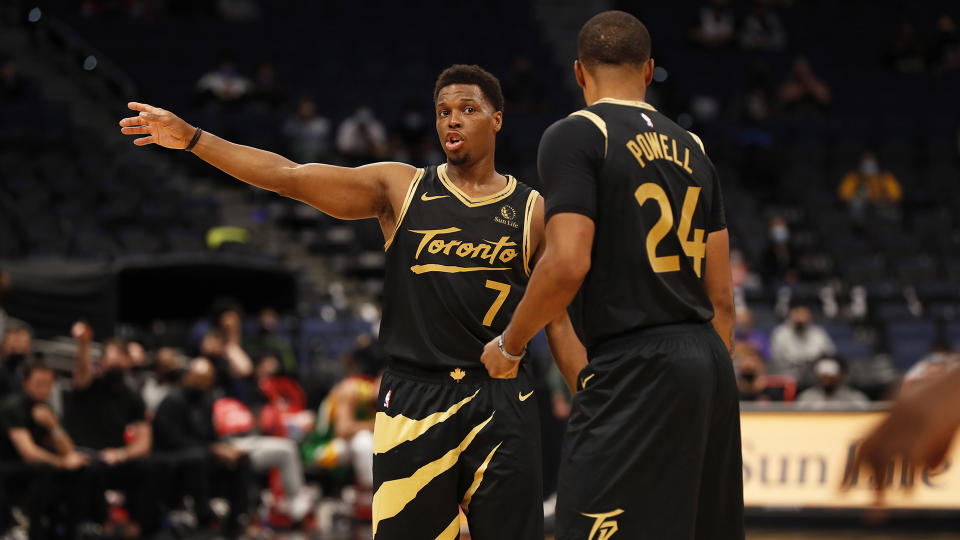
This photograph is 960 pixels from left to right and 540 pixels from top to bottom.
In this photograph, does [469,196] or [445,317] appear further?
[469,196]

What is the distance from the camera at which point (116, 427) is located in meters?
9.90

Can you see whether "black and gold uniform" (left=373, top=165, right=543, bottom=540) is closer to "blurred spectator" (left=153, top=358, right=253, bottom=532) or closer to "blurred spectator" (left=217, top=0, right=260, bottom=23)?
"blurred spectator" (left=153, top=358, right=253, bottom=532)

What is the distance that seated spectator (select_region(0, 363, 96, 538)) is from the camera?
9.09m

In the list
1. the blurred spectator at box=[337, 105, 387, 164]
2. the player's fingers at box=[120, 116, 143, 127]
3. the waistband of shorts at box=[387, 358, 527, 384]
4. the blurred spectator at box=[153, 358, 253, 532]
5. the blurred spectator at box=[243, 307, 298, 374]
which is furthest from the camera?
the blurred spectator at box=[337, 105, 387, 164]

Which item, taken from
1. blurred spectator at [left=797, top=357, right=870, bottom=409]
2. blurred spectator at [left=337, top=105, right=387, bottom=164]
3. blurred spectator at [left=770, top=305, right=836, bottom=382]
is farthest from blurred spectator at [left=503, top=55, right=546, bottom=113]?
blurred spectator at [left=797, top=357, right=870, bottom=409]

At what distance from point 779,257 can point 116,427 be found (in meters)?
9.85

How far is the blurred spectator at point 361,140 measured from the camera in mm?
17125

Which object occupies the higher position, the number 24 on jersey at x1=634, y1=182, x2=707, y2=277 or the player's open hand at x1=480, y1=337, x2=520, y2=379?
the number 24 on jersey at x1=634, y1=182, x2=707, y2=277

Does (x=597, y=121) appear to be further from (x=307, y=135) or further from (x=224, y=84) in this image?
(x=224, y=84)

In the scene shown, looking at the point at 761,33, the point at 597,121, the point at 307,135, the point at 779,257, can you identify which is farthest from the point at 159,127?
the point at 761,33

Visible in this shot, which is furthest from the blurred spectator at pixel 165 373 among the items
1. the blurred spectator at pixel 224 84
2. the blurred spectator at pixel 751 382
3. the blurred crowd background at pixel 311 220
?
the blurred spectator at pixel 224 84

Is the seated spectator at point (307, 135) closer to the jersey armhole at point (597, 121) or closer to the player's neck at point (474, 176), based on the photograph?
the player's neck at point (474, 176)

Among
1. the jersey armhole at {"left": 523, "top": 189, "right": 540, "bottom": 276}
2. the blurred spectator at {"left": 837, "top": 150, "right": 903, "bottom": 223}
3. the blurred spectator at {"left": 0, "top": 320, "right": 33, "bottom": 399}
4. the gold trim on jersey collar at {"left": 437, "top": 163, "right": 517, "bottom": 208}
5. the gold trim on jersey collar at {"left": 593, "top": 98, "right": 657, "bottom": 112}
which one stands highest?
the blurred spectator at {"left": 837, "top": 150, "right": 903, "bottom": 223}

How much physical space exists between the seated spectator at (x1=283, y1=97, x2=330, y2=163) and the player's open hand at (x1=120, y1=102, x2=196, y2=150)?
12.4 metres
